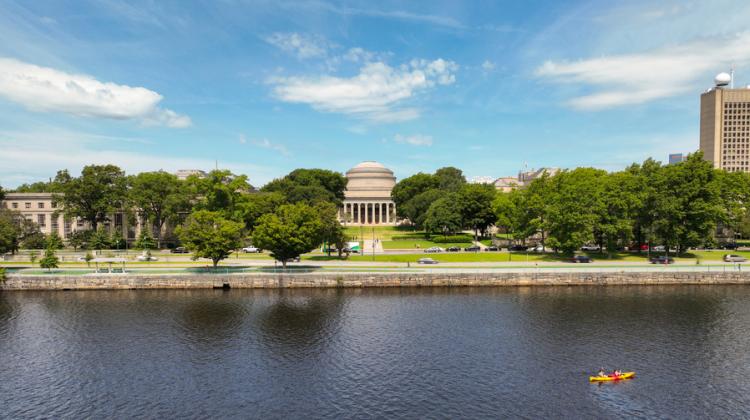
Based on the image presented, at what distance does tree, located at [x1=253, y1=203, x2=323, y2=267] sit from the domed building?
87240 mm

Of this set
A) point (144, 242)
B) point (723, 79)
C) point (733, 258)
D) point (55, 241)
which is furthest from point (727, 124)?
point (55, 241)

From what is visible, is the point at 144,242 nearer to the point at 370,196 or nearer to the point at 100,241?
the point at 100,241

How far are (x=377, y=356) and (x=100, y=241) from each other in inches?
2819

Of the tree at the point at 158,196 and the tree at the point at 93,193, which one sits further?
the tree at the point at 93,193

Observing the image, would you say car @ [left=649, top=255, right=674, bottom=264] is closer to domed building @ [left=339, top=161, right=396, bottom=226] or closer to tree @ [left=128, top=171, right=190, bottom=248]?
tree @ [left=128, top=171, right=190, bottom=248]

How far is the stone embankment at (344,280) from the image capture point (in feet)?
188

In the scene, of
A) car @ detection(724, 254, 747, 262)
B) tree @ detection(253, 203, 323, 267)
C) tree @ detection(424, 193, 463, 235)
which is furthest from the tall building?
tree @ detection(253, 203, 323, 267)

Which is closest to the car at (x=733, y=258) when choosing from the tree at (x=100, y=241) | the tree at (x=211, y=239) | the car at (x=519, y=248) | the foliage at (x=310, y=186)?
the car at (x=519, y=248)

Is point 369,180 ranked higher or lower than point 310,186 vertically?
higher

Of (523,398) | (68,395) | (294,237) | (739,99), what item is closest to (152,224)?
(294,237)

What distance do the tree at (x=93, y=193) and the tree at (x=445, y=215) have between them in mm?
62545

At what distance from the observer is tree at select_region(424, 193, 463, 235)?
92812mm

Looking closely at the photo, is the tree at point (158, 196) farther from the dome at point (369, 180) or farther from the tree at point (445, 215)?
the dome at point (369, 180)

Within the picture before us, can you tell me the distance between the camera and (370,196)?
524ft
